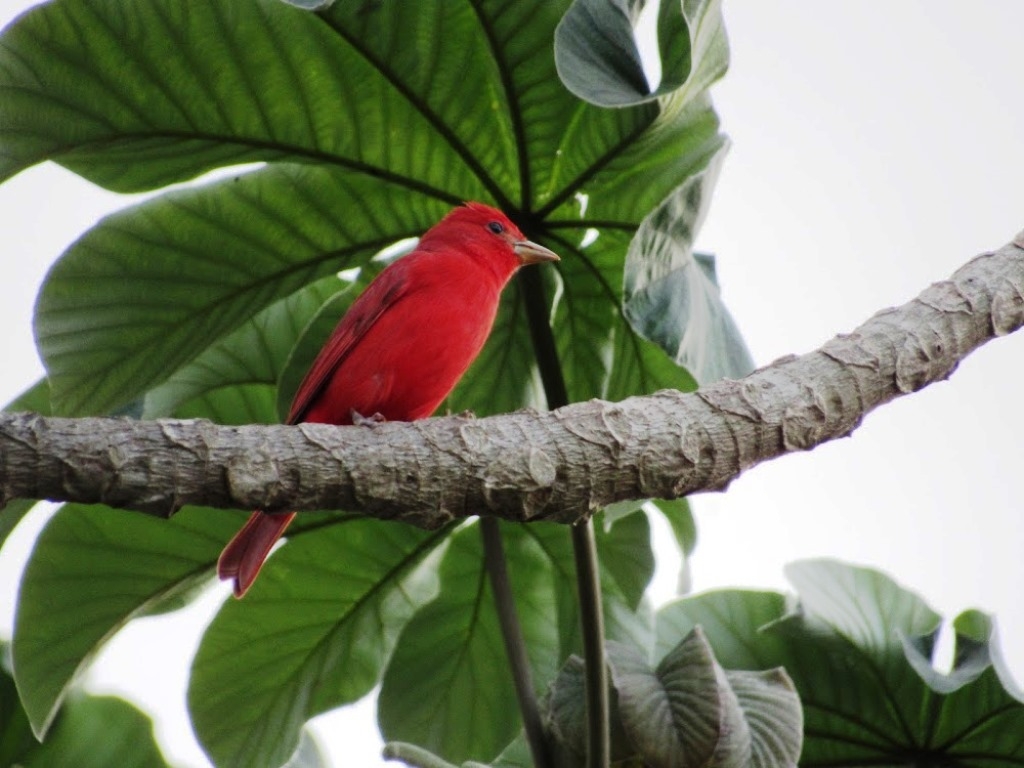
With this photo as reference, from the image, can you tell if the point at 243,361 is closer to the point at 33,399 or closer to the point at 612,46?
the point at 33,399

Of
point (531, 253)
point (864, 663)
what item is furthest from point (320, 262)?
point (864, 663)

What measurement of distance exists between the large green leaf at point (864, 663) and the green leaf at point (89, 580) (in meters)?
1.36

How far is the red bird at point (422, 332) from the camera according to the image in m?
3.13

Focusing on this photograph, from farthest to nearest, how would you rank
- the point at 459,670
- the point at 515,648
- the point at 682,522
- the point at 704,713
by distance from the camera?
the point at 459,670 → the point at 682,522 → the point at 515,648 → the point at 704,713

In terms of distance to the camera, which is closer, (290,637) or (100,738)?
(100,738)

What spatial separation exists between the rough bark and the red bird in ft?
3.41

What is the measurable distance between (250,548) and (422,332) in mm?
680

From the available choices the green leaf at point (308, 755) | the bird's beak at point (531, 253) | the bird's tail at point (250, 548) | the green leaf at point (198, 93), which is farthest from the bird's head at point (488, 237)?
the green leaf at point (308, 755)

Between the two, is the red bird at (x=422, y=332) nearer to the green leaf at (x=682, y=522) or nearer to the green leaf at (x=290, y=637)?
the green leaf at (x=290, y=637)

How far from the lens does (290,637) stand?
3.36 metres

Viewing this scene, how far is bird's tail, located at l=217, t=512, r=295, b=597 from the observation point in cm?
295

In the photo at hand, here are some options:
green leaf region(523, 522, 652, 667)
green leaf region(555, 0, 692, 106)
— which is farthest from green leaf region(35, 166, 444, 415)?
green leaf region(523, 522, 652, 667)

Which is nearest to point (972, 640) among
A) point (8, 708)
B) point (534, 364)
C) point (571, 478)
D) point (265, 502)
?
point (534, 364)

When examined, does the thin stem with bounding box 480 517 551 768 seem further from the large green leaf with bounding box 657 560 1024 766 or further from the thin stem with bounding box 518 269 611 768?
the large green leaf with bounding box 657 560 1024 766
